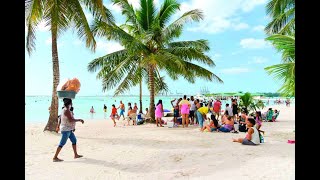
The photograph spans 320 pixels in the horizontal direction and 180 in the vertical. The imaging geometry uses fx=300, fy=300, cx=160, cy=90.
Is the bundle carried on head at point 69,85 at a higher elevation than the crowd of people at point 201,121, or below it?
higher

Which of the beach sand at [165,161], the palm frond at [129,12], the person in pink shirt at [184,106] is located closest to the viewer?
the beach sand at [165,161]

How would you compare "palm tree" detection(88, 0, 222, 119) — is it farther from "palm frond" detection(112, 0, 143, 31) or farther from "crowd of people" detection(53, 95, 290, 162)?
"crowd of people" detection(53, 95, 290, 162)

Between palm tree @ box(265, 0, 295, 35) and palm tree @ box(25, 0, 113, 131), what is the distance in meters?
8.63

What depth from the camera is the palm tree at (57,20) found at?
1194 cm

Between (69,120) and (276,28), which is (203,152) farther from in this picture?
(276,28)

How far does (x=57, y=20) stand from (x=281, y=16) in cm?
1121

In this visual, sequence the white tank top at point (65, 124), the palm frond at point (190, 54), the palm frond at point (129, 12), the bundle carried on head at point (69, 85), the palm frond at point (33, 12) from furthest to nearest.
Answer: the palm frond at point (129, 12) → the palm frond at point (190, 54) → the palm frond at point (33, 12) → the bundle carried on head at point (69, 85) → the white tank top at point (65, 124)

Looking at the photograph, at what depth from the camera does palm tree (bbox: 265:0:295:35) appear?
48.9ft

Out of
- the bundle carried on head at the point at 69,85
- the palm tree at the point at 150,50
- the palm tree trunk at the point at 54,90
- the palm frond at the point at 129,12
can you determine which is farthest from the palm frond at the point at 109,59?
the bundle carried on head at the point at 69,85

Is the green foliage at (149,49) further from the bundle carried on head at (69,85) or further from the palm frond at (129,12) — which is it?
the bundle carried on head at (69,85)

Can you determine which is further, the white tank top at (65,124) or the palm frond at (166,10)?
the palm frond at (166,10)

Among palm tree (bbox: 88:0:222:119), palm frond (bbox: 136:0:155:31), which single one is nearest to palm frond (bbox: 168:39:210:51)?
palm tree (bbox: 88:0:222:119)

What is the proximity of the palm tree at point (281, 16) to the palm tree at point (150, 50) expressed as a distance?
386 centimetres
